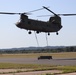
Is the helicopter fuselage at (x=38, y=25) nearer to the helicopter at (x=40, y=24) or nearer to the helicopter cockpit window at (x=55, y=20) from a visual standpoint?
the helicopter at (x=40, y=24)

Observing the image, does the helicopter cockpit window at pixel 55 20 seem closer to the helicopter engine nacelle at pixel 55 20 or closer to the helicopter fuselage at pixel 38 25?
the helicopter engine nacelle at pixel 55 20

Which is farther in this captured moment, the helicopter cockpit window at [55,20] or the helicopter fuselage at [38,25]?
the helicopter cockpit window at [55,20]

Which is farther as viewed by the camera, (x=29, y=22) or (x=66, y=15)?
(x=29, y=22)

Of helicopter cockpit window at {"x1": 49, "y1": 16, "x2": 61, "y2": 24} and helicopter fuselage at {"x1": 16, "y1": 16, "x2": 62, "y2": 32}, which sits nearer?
helicopter fuselage at {"x1": 16, "y1": 16, "x2": 62, "y2": 32}

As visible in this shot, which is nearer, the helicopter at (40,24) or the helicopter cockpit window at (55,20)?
the helicopter at (40,24)

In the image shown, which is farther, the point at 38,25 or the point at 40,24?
the point at 40,24

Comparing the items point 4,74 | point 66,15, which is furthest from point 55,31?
point 4,74

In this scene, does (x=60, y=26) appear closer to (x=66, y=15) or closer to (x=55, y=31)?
(x=55, y=31)

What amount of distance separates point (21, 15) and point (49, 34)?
9456 mm

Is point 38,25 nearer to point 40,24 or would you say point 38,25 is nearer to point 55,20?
point 40,24

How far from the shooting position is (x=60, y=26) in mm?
68312

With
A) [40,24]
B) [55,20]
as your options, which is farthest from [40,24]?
[55,20]

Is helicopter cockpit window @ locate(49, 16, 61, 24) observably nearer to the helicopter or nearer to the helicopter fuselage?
the helicopter

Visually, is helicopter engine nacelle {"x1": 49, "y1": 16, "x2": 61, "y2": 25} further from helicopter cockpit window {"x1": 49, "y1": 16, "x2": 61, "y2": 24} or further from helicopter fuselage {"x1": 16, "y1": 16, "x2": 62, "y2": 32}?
helicopter fuselage {"x1": 16, "y1": 16, "x2": 62, "y2": 32}
